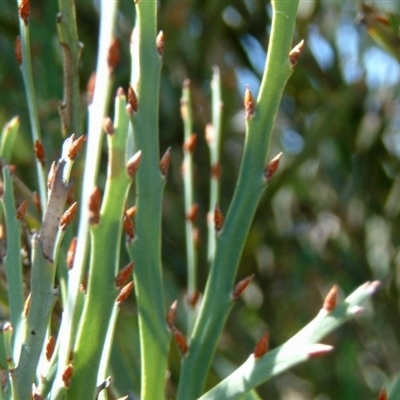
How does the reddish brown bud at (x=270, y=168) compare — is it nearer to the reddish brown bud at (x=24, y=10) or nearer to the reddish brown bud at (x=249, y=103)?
the reddish brown bud at (x=249, y=103)

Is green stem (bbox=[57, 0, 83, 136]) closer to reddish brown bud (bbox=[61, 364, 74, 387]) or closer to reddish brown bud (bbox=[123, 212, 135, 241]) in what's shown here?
reddish brown bud (bbox=[123, 212, 135, 241])

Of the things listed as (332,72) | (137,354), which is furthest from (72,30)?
(332,72)

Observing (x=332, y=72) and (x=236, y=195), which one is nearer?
(x=236, y=195)

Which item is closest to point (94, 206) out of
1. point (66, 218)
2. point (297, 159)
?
point (66, 218)

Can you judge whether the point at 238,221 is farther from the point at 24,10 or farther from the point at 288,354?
the point at 24,10

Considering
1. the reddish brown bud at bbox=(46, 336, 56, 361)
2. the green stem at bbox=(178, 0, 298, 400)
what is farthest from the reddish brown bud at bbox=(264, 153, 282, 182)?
the reddish brown bud at bbox=(46, 336, 56, 361)

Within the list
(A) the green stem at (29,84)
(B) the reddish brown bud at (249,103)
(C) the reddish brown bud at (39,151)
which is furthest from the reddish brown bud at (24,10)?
(B) the reddish brown bud at (249,103)

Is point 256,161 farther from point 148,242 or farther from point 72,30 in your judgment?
point 72,30
